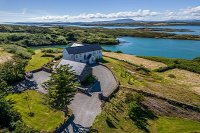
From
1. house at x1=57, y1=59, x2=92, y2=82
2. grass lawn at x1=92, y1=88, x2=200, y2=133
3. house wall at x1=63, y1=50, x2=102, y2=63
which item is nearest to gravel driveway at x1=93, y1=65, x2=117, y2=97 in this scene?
house at x1=57, y1=59, x2=92, y2=82

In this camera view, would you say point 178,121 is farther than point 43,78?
No

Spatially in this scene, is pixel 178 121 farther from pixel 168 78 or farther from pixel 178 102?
pixel 168 78

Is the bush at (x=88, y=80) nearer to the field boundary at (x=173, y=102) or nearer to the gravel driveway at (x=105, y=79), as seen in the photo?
the gravel driveway at (x=105, y=79)

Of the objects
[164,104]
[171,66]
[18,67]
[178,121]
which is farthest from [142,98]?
[171,66]

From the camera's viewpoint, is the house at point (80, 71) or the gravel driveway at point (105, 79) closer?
the gravel driveway at point (105, 79)

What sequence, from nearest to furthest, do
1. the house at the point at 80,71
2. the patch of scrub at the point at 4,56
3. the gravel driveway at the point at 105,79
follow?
the gravel driveway at the point at 105,79 → the house at the point at 80,71 → the patch of scrub at the point at 4,56

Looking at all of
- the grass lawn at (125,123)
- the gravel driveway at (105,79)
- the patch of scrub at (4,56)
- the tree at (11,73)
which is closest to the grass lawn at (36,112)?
the grass lawn at (125,123)
